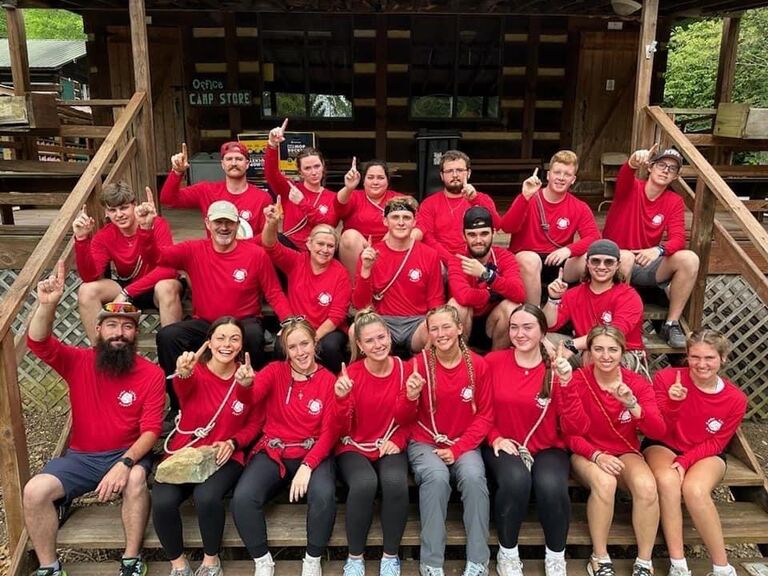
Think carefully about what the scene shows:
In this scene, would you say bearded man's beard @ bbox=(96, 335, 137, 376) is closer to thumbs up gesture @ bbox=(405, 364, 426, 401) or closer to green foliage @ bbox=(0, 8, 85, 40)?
thumbs up gesture @ bbox=(405, 364, 426, 401)

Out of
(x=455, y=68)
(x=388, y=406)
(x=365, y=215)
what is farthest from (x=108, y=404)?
(x=455, y=68)

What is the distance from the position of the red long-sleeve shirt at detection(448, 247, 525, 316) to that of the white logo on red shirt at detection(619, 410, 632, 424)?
90cm

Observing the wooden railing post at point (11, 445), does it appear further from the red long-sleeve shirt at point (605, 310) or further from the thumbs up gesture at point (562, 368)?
the red long-sleeve shirt at point (605, 310)

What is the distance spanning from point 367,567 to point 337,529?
245 millimetres

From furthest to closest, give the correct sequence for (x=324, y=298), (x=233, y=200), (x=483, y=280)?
(x=233, y=200), (x=324, y=298), (x=483, y=280)

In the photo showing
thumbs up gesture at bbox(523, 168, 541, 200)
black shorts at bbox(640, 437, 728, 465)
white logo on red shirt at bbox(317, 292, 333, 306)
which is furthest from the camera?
thumbs up gesture at bbox(523, 168, 541, 200)

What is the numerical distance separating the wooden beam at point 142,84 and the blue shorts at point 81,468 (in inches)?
95.0

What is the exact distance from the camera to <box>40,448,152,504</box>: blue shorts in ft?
10.2

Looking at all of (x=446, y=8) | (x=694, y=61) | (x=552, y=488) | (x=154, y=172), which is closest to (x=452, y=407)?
(x=552, y=488)

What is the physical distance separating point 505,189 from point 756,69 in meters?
14.6

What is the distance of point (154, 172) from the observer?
4.99 m

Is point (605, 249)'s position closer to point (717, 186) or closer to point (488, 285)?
point (488, 285)

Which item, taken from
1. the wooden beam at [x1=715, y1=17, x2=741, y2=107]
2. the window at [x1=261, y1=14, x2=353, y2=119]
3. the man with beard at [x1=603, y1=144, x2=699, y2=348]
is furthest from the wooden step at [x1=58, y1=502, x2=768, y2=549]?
the window at [x1=261, y1=14, x2=353, y2=119]

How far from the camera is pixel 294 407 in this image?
325cm
